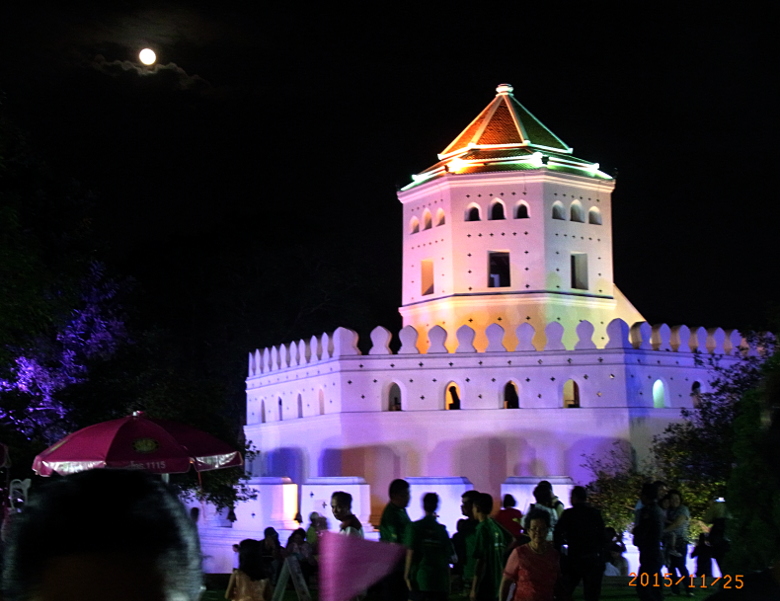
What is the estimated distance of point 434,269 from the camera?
28.0 metres

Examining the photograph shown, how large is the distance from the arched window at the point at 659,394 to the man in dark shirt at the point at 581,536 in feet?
51.3

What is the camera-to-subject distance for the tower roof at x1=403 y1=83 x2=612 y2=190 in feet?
89.6

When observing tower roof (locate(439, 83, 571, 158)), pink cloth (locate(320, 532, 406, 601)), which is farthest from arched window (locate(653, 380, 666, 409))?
pink cloth (locate(320, 532, 406, 601))

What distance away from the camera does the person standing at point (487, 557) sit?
882 centimetres

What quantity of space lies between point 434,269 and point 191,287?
15505 millimetres

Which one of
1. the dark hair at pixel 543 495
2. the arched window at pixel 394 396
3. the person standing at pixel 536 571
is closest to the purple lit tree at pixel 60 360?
the arched window at pixel 394 396

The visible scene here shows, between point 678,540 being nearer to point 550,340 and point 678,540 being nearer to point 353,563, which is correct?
point 353,563

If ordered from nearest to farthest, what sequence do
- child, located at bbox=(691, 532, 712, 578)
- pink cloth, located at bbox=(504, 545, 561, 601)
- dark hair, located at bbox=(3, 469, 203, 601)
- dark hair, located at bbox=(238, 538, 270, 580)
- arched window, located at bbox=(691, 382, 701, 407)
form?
dark hair, located at bbox=(3, 469, 203, 601)
pink cloth, located at bbox=(504, 545, 561, 601)
dark hair, located at bbox=(238, 538, 270, 580)
child, located at bbox=(691, 532, 712, 578)
arched window, located at bbox=(691, 382, 701, 407)

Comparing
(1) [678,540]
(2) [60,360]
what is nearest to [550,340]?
(2) [60,360]

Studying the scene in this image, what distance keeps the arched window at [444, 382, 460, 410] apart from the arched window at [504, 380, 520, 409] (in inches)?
43.2

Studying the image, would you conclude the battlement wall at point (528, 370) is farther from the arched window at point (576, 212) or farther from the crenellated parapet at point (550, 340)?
the arched window at point (576, 212)

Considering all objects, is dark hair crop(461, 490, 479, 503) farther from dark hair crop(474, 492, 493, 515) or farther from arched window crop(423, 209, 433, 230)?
arched window crop(423, 209, 433, 230)

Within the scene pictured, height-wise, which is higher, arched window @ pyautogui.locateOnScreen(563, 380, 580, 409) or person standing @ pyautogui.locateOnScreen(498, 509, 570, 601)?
arched window @ pyautogui.locateOnScreen(563, 380, 580, 409)

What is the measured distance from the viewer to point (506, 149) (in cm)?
2755
